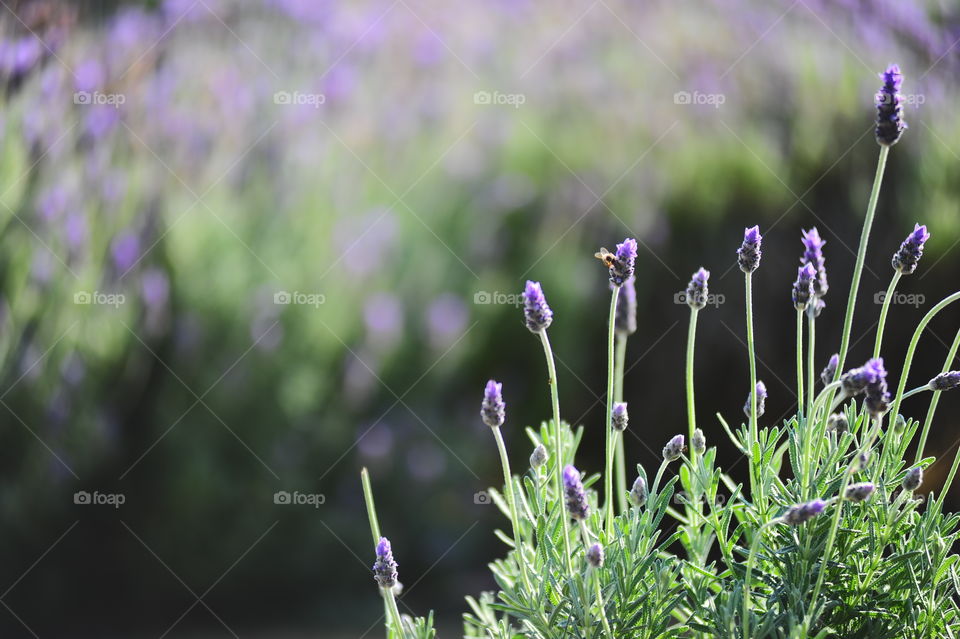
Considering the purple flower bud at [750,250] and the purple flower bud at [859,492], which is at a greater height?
the purple flower bud at [750,250]

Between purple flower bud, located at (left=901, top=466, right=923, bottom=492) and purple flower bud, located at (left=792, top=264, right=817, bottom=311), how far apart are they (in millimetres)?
185

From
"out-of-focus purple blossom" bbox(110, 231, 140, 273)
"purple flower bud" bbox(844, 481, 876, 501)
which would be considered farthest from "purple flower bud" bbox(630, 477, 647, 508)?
"out-of-focus purple blossom" bbox(110, 231, 140, 273)

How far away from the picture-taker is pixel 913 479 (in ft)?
2.78

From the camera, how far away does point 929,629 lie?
862 mm

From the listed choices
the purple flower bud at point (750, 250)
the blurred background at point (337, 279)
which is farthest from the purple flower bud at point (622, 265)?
the blurred background at point (337, 279)

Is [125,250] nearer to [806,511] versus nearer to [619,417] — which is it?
[619,417]

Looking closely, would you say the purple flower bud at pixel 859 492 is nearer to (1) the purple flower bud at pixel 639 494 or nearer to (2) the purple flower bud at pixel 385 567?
(1) the purple flower bud at pixel 639 494

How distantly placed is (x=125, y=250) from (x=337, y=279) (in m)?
0.57

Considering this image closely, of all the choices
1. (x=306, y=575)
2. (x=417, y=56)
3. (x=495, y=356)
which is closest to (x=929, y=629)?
(x=495, y=356)

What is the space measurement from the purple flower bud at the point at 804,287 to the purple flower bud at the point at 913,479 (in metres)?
0.19

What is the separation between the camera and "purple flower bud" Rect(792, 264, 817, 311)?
0.88 m

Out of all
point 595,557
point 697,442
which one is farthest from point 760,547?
point 595,557

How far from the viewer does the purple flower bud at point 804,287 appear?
0.88m

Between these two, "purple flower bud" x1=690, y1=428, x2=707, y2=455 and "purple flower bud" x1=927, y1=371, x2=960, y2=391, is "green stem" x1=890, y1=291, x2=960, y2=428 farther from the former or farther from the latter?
"purple flower bud" x1=690, y1=428, x2=707, y2=455
